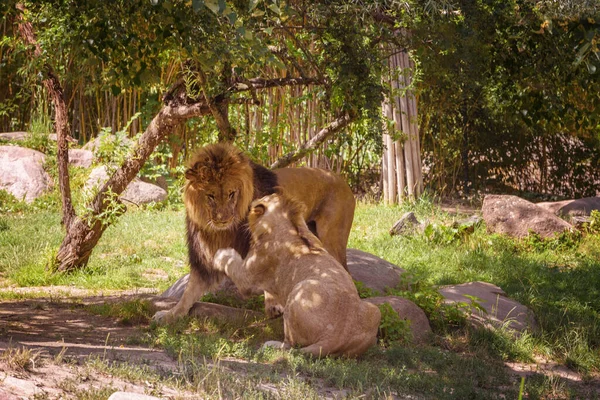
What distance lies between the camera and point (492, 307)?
6.56 meters

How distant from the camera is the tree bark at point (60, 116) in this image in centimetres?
738

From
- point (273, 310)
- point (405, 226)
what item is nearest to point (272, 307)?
point (273, 310)

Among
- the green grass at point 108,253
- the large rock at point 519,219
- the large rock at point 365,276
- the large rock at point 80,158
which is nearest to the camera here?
the large rock at point 365,276

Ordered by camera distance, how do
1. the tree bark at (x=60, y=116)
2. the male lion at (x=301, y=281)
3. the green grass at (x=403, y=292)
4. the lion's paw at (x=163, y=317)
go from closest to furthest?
the green grass at (x=403, y=292) < the male lion at (x=301, y=281) < the lion's paw at (x=163, y=317) < the tree bark at (x=60, y=116)

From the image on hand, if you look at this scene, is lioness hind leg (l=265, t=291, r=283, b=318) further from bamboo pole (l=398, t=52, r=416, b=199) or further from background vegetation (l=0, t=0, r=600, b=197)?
bamboo pole (l=398, t=52, r=416, b=199)

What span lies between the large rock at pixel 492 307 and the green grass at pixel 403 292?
14 cm

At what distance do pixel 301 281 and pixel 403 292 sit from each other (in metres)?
1.66

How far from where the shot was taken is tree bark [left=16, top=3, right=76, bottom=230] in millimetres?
7375

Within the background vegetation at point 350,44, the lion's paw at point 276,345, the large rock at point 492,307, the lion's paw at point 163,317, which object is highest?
the background vegetation at point 350,44

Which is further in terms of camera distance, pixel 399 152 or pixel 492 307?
pixel 399 152

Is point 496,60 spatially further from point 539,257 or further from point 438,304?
point 539,257

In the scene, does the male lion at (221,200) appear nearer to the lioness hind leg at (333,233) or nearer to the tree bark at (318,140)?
the lioness hind leg at (333,233)

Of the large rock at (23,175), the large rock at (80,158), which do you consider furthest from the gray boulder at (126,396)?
the large rock at (80,158)

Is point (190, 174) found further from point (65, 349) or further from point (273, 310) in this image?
point (65, 349)
